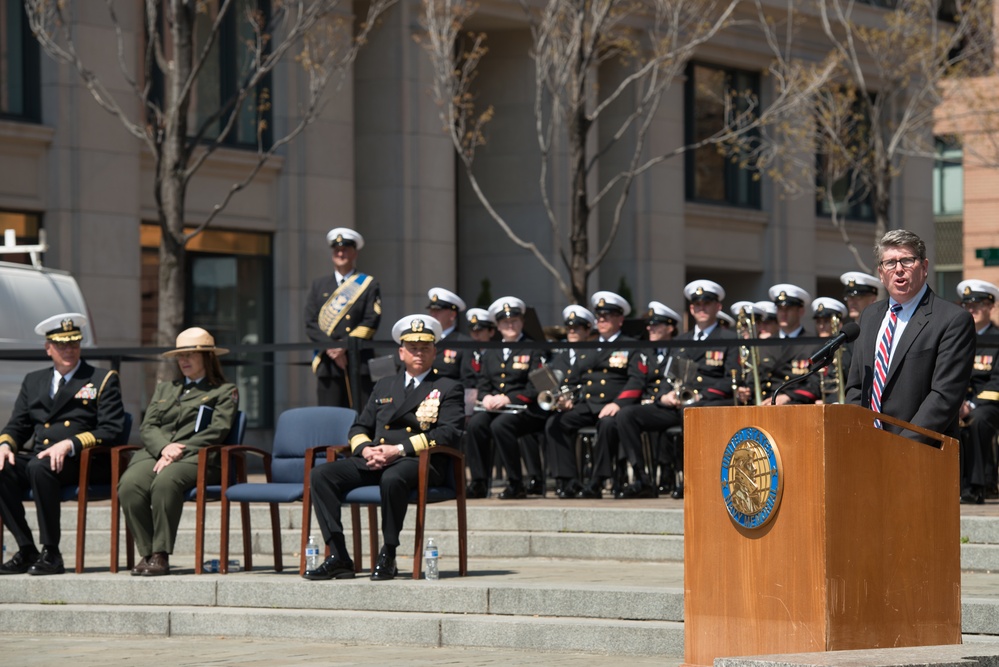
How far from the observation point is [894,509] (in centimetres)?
686

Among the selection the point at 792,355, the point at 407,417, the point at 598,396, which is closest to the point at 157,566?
the point at 407,417

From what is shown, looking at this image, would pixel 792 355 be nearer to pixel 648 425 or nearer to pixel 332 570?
pixel 648 425

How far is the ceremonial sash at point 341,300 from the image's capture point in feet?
50.5

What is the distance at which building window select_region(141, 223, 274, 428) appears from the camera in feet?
81.7

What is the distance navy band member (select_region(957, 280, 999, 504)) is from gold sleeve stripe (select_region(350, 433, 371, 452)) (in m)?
4.54

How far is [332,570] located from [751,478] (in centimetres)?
489

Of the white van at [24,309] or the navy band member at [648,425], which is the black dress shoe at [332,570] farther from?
the white van at [24,309]

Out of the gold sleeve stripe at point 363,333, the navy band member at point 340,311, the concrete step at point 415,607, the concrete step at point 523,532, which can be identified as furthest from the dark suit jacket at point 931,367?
the gold sleeve stripe at point 363,333

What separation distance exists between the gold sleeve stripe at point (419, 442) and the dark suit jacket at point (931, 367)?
4254 millimetres

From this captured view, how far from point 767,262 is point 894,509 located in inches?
1053

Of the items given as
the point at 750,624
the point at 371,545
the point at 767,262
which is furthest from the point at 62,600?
the point at 767,262

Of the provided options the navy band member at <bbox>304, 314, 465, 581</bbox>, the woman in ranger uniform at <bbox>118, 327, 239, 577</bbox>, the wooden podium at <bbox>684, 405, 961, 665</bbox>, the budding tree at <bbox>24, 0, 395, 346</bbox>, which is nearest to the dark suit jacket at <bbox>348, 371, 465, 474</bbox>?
the navy band member at <bbox>304, 314, 465, 581</bbox>

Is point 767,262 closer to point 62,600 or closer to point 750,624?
point 62,600

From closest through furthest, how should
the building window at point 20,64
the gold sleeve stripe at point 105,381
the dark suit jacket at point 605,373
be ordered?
the gold sleeve stripe at point 105,381, the dark suit jacket at point 605,373, the building window at point 20,64
